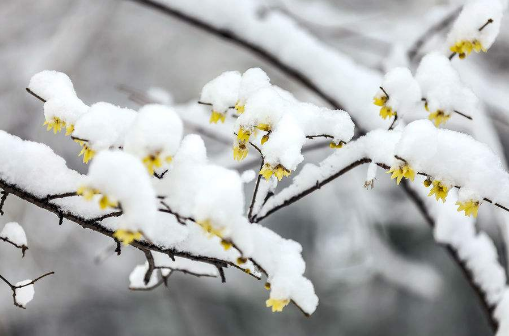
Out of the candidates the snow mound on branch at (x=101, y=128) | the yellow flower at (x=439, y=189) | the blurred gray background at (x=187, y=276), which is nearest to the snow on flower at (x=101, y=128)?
the snow mound on branch at (x=101, y=128)

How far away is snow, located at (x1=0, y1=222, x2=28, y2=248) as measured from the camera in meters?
0.85

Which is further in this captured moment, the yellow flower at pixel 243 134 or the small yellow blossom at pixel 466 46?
the small yellow blossom at pixel 466 46

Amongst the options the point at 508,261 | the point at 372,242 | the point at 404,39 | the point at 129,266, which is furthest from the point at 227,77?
the point at 129,266

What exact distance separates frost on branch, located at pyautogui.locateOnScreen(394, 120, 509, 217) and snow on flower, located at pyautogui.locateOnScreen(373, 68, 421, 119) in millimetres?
136

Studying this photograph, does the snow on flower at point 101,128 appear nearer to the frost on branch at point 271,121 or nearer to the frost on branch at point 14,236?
the frost on branch at point 271,121

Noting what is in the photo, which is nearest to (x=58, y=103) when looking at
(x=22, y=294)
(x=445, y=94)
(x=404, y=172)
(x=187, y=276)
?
(x=22, y=294)

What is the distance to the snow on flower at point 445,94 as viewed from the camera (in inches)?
33.9

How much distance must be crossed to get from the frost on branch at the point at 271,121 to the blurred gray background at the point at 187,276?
4.81 feet

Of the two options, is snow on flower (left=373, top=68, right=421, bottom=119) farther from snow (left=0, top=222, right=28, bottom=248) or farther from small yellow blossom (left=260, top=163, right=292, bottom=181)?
snow (left=0, top=222, right=28, bottom=248)

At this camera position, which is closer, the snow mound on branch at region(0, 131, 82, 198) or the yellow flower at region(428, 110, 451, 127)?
the snow mound on branch at region(0, 131, 82, 198)

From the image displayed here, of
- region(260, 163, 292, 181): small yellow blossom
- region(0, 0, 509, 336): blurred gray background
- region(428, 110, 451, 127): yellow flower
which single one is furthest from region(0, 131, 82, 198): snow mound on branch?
region(0, 0, 509, 336): blurred gray background

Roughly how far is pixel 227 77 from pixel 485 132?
1340mm

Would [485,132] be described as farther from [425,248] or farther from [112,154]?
[425,248]

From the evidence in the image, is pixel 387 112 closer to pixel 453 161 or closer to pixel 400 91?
pixel 400 91
